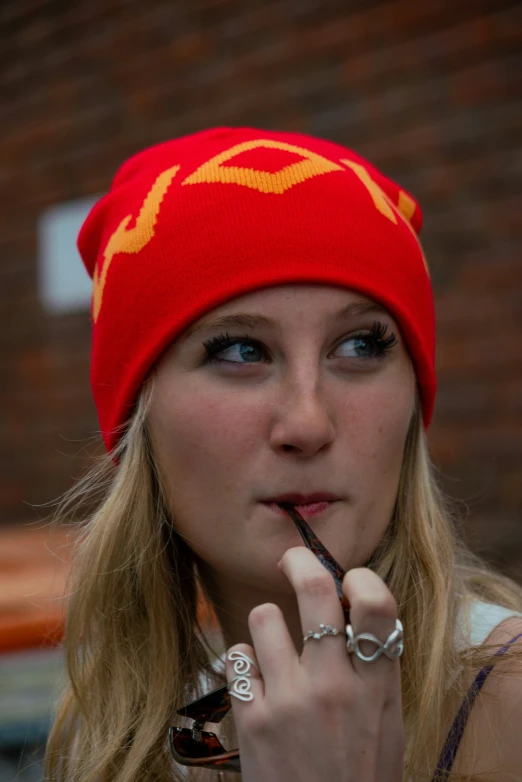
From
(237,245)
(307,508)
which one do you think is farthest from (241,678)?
(237,245)

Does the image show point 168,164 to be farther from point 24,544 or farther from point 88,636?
point 24,544

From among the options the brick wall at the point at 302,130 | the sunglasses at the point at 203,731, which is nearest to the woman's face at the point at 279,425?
the sunglasses at the point at 203,731

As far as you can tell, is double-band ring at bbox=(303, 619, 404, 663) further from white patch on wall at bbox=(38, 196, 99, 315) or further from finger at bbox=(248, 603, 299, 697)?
white patch on wall at bbox=(38, 196, 99, 315)

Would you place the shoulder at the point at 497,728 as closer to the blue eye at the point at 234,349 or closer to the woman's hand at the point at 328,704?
the woman's hand at the point at 328,704

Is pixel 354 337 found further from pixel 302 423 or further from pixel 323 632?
pixel 323 632

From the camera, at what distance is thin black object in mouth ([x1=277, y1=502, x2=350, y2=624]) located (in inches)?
49.3

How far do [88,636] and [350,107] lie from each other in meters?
2.57

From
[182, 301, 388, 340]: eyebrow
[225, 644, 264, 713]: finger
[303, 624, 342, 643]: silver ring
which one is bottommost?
[225, 644, 264, 713]: finger

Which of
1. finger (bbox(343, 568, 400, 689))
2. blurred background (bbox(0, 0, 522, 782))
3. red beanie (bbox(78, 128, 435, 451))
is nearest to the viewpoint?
finger (bbox(343, 568, 400, 689))

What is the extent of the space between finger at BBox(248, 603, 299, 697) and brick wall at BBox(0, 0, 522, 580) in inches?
50.9

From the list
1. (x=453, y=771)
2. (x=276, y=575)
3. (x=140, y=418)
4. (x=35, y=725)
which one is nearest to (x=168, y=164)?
(x=140, y=418)

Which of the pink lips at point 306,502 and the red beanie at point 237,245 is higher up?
the red beanie at point 237,245

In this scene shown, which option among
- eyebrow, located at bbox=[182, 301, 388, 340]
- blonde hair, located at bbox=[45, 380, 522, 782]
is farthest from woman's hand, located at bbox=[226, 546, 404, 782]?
eyebrow, located at bbox=[182, 301, 388, 340]

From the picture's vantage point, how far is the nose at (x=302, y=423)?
1503mm
